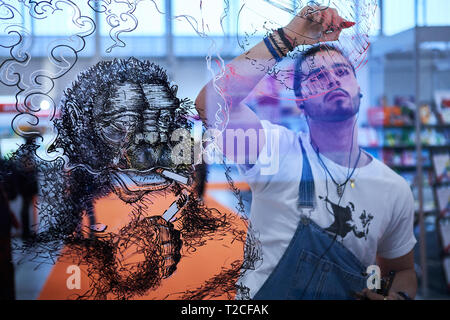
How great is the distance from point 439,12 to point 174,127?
1.52 meters

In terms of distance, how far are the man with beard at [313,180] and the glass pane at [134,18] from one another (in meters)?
0.36

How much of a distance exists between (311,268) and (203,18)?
1.18 metres

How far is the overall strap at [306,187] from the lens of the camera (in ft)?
6.23

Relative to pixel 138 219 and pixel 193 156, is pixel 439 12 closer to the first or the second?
pixel 193 156

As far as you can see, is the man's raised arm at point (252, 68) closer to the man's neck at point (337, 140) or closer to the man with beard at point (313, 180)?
the man with beard at point (313, 180)

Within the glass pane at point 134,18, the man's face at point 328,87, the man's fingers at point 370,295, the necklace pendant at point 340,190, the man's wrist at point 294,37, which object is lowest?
the man's fingers at point 370,295

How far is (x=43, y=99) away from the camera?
1.76 m

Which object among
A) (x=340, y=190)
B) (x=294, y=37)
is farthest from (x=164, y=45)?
(x=340, y=190)

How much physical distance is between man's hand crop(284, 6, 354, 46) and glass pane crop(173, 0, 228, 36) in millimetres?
292

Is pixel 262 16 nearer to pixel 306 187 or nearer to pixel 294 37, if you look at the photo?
pixel 294 37

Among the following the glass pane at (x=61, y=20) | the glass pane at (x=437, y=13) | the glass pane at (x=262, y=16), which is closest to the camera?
the glass pane at (x=61, y=20)

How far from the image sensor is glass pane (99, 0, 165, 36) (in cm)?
180

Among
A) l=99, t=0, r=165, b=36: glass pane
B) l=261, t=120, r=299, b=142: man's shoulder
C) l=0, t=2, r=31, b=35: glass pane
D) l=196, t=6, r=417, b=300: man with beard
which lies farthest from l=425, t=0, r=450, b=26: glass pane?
l=0, t=2, r=31, b=35: glass pane

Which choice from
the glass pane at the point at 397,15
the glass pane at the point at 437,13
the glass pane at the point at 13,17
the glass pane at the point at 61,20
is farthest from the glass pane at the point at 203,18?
the glass pane at the point at 437,13
